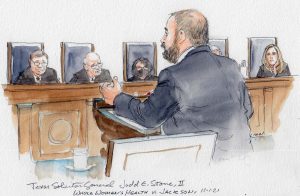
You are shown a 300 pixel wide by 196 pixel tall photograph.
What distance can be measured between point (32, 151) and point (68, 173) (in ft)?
0.37

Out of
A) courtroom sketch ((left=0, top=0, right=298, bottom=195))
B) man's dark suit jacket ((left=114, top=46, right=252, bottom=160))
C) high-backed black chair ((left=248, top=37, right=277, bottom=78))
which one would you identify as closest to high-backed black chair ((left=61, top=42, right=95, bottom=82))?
courtroom sketch ((left=0, top=0, right=298, bottom=195))

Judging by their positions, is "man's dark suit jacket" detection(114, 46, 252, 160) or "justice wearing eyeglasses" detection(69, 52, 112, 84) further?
"justice wearing eyeglasses" detection(69, 52, 112, 84)

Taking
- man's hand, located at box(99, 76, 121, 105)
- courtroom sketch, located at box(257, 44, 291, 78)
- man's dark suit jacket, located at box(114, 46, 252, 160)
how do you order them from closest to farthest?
man's dark suit jacket, located at box(114, 46, 252, 160) < man's hand, located at box(99, 76, 121, 105) < courtroom sketch, located at box(257, 44, 291, 78)

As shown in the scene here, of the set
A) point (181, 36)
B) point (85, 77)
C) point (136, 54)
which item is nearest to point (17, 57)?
point (85, 77)

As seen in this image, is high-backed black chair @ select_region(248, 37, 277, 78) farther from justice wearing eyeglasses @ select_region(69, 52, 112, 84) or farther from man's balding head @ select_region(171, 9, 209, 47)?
justice wearing eyeglasses @ select_region(69, 52, 112, 84)

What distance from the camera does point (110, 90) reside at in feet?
3.96

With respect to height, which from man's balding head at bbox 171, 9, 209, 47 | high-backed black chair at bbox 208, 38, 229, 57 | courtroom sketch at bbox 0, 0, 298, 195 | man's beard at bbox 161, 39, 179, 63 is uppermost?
man's balding head at bbox 171, 9, 209, 47

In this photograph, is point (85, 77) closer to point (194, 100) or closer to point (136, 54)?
point (136, 54)

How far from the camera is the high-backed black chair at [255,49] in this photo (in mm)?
1278

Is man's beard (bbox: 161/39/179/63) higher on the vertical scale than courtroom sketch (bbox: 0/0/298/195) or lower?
higher

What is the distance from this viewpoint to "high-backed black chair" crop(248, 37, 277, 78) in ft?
4.19

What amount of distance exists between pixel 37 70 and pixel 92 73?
144mm

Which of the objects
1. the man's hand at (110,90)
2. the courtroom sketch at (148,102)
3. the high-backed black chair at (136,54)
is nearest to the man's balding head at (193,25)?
the courtroom sketch at (148,102)

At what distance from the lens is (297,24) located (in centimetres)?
129
